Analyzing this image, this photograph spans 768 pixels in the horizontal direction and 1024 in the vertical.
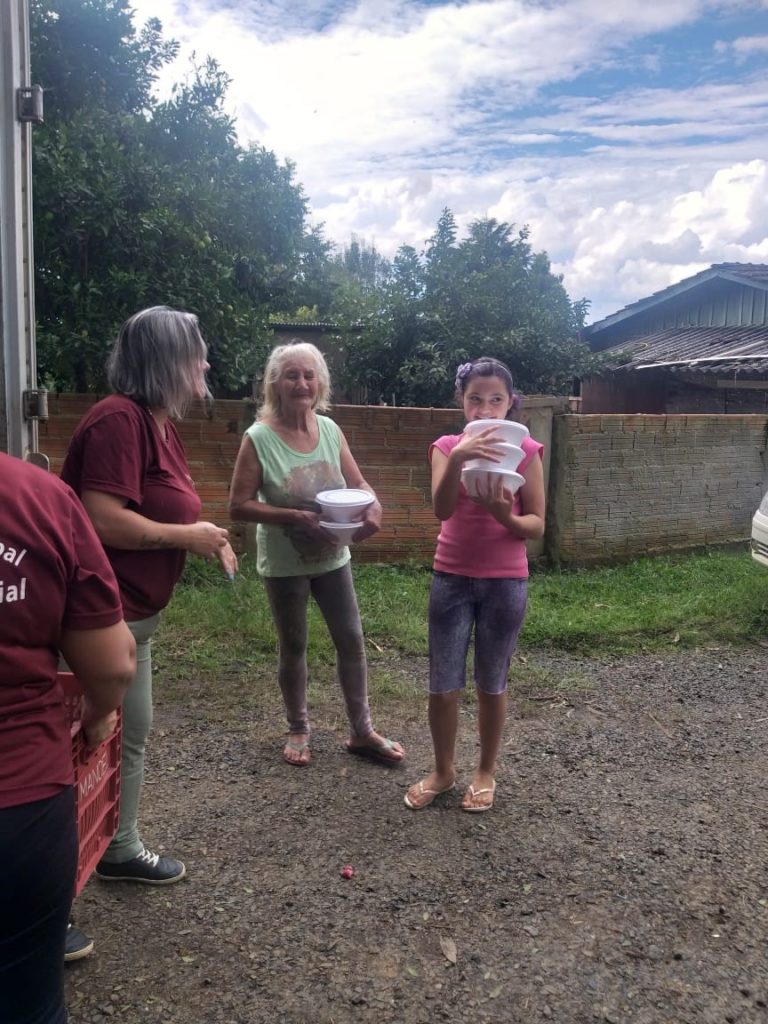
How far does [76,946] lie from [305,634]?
1573 millimetres

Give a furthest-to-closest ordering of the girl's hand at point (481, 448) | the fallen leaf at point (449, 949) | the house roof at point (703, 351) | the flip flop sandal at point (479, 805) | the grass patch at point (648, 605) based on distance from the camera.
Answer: the house roof at point (703, 351)
the grass patch at point (648, 605)
the flip flop sandal at point (479, 805)
the girl's hand at point (481, 448)
the fallen leaf at point (449, 949)

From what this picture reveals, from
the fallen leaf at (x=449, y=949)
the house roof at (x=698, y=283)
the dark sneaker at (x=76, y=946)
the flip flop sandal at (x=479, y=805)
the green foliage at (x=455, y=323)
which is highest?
the house roof at (x=698, y=283)

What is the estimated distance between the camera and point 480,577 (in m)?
3.24

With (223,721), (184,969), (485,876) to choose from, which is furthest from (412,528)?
(184,969)

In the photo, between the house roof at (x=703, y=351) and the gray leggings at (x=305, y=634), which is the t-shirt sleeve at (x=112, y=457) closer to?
the gray leggings at (x=305, y=634)

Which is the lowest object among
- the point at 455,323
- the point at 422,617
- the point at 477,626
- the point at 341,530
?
the point at 422,617

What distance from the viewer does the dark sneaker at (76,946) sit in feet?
7.94

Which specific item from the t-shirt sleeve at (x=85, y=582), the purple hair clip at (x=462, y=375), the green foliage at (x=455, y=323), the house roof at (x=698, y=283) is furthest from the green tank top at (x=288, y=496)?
the house roof at (x=698, y=283)

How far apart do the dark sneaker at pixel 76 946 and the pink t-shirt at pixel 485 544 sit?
5.74 feet

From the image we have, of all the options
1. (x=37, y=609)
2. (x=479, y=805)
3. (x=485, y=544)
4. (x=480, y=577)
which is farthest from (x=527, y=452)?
(x=37, y=609)

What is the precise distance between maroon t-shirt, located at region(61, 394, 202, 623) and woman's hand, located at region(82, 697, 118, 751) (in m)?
0.67

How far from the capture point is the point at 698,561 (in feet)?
25.1

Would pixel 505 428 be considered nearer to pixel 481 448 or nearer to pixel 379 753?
pixel 481 448

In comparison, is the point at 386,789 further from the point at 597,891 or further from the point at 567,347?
the point at 567,347
